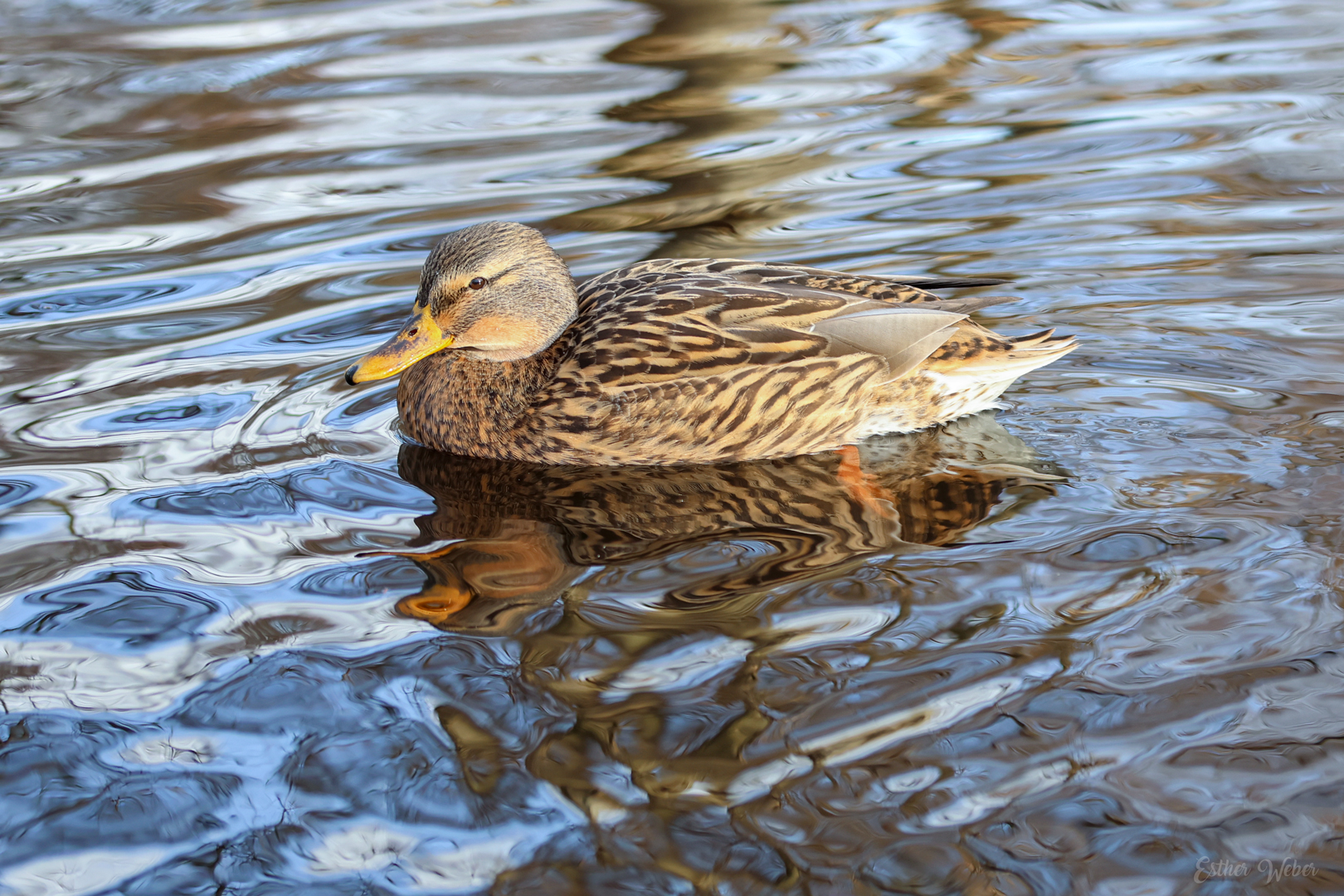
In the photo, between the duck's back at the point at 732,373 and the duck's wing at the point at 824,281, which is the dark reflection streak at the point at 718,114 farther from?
the duck's back at the point at 732,373


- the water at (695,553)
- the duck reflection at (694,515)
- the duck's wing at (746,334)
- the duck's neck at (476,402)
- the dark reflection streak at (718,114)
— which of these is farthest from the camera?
the dark reflection streak at (718,114)

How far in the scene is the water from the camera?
10.6 ft

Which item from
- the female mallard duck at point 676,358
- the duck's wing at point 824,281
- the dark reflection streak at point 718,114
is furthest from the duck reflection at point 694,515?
the dark reflection streak at point 718,114

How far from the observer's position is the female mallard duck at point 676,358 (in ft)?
17.0

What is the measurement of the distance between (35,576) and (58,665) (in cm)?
66

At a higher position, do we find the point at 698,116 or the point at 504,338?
the point at 698,116

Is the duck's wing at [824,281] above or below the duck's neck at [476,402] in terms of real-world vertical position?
above

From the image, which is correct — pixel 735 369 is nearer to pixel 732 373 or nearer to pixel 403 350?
pixel 732 373

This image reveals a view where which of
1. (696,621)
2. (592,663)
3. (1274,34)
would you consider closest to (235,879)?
(592,663)

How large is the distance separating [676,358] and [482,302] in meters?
0.85

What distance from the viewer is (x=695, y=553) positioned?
4.53 metres

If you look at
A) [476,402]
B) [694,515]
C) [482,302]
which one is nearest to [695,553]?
[694,515]

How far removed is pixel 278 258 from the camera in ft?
25.5

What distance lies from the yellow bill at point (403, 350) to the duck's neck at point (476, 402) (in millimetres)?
169
